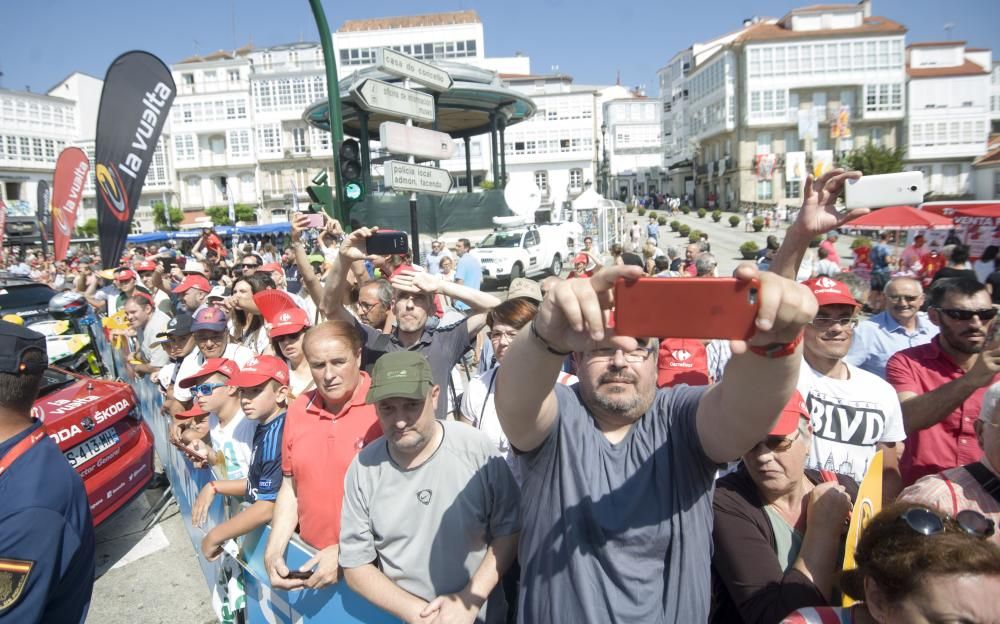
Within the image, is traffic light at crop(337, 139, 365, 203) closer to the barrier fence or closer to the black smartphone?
the barrier fence

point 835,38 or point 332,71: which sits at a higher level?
point 835,38

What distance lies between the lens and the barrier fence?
235 centimetres

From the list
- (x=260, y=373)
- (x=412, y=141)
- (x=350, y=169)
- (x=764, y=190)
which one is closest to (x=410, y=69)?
(x=412, y=141)

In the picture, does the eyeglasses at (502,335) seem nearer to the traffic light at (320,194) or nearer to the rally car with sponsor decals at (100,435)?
the rally car with sponsor decals at (100,435)

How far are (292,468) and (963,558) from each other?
2.37 m

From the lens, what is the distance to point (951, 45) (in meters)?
59.7

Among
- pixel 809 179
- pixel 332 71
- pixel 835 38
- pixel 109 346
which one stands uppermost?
pixel 835 38

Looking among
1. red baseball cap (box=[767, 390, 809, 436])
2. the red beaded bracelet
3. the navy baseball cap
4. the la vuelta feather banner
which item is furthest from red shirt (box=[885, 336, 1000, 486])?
the la vuelta feather banner

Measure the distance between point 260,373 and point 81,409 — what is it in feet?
7.57

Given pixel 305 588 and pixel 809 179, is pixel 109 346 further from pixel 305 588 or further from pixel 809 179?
pixel 809 179

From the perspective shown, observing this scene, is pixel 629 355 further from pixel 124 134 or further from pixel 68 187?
pixel 68 187

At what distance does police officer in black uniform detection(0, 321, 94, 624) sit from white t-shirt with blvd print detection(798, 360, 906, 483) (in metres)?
2.99

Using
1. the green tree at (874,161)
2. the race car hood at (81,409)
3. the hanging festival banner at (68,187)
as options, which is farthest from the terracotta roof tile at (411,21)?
the race car hood at (81,409)

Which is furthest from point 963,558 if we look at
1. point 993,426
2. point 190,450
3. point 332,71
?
point 332,71
